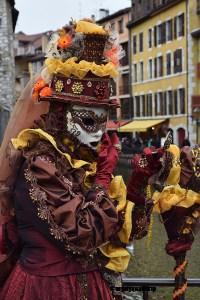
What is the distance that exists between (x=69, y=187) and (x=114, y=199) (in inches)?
9.6

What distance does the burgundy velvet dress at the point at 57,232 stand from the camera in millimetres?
2002

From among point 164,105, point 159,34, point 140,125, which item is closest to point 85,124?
point 164,105

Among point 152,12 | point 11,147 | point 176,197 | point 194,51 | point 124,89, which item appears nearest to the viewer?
point 11,147

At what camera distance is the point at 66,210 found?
6.50 feet

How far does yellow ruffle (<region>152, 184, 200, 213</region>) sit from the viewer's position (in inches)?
91.9

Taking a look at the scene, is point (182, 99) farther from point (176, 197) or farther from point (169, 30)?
point (176, 197)

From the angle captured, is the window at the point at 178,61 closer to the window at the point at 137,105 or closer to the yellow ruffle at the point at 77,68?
the window at the point at 137,105

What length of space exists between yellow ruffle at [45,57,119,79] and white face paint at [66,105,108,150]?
0.13m

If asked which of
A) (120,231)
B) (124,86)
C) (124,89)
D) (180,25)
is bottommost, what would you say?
(120,231)

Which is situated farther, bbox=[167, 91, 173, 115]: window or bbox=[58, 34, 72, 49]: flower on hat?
bbox=[167, 91, 173, 115]: window

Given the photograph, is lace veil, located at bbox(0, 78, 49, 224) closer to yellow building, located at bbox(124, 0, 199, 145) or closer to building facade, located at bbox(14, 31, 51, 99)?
yellow building, located at bbox(124, 0, 199, 145)

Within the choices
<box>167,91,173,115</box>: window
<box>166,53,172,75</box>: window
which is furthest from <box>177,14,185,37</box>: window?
<box>167,91,173,115</box>: window

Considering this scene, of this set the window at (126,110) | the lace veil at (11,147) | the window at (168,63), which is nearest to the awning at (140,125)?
the window at (126,110)

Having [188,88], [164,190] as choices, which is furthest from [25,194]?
[188,88]
